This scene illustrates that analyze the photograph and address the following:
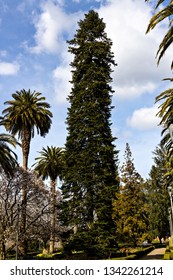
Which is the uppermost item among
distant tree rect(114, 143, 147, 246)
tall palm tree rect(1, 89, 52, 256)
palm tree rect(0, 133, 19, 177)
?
tall palm tree rect(1, 89, 52, 256)

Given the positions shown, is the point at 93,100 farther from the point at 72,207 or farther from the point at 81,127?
the point at 72,207

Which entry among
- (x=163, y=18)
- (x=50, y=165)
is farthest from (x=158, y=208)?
(x=163, y=18)

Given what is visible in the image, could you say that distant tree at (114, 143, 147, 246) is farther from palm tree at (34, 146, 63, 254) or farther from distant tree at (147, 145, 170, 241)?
distant tree at (147, 145, 170, 241)

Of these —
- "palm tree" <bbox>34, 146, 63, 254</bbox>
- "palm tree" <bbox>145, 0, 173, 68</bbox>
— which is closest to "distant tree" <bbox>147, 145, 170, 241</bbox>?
"palm tree" <bbox>34, 146, 63, 254</bbox>

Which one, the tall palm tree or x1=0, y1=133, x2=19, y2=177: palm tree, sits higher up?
the tall palm tree

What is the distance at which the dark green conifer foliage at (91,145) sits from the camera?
95.2ft

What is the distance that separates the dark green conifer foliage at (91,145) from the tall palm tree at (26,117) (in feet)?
10.4

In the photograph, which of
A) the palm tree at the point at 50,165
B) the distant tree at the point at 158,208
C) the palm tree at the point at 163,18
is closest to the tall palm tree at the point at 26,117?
the palm tree at the point at 50,165

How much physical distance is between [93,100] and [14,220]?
595 inches

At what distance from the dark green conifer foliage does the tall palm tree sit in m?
3.17

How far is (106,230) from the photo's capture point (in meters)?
28.5

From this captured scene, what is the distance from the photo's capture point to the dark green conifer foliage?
2903cm

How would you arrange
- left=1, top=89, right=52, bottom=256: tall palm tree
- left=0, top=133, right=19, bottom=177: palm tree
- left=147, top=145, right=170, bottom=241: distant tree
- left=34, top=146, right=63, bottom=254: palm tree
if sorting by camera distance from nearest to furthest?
1. left=0, top=133, right=19, bottom=177: palm tree
2. left=1, top=89, right=52, bottom=256: tall palm tree
3. left=34, top=146, right=63, bottom=254: palm tree
4. left=147, top=145, right=170, bottom=241: distant tree
